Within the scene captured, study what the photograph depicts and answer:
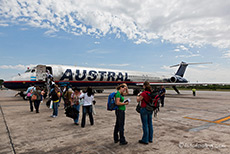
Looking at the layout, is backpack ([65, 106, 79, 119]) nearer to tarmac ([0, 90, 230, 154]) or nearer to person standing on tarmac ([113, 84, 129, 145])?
tarmac ([0, 90, 230, 154])

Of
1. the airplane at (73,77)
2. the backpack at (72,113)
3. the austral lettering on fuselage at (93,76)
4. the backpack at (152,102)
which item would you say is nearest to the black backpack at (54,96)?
the backpack at (72,113)

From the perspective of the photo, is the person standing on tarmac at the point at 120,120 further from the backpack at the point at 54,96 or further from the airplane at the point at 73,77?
the airplane at the point at 73,77

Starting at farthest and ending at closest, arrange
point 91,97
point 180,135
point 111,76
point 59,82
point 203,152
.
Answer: point 111,76 < point 59,82 < point 91,97 < point 180,135 < point 203,152

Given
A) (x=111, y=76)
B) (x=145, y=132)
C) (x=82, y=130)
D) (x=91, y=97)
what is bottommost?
(x=82, y=130)

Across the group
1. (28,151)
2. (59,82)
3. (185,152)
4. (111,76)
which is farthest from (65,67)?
(185,152)

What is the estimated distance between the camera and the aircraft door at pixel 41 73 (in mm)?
16231

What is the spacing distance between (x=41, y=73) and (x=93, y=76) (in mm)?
5990

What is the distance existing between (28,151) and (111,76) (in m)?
17.7

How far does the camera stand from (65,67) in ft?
57.7

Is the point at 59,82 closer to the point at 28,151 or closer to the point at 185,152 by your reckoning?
the point at 28,151

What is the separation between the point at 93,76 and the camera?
19312 mm

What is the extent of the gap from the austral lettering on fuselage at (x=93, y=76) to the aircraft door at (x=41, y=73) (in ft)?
6.16

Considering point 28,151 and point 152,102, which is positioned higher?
point 152,102

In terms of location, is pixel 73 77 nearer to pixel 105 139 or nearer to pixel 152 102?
pixel 105 139
